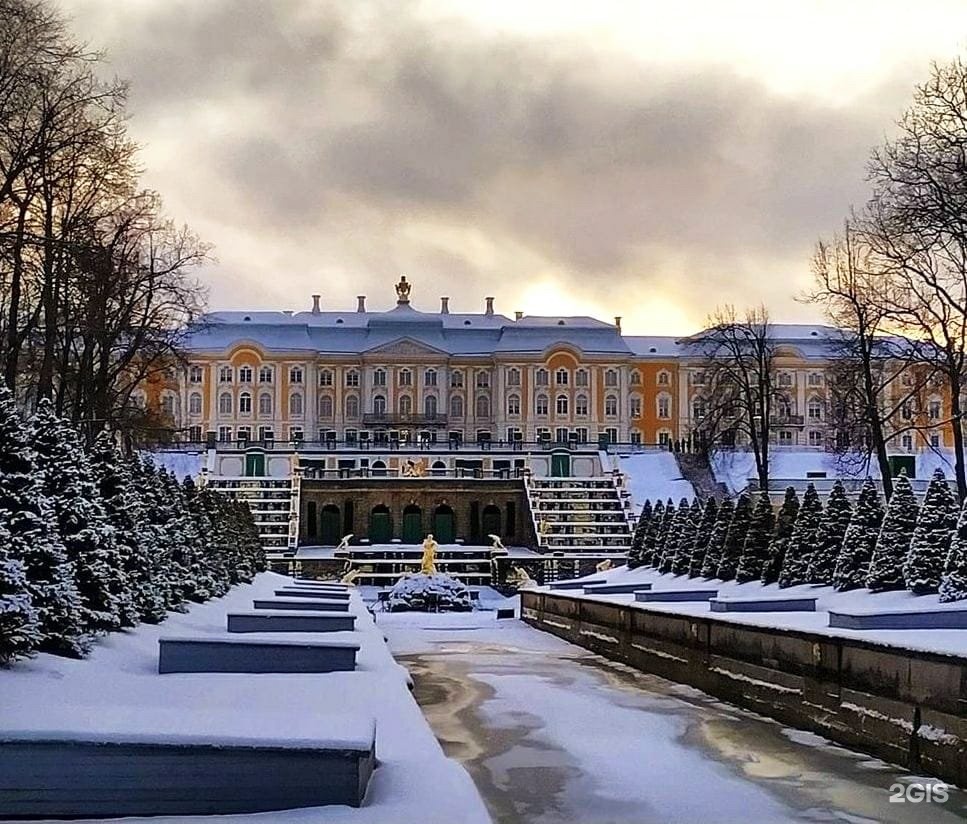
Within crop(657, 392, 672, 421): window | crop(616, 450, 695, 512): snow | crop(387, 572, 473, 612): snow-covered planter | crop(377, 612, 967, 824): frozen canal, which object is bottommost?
crop(387, 572, 473, 612): snow-covered planter

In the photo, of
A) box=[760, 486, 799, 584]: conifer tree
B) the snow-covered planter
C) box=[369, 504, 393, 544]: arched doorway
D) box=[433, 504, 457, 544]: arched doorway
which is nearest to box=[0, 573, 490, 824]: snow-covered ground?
box=[760, 486, 799, 584]: conifer tree

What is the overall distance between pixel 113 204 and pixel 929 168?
13.9 metres

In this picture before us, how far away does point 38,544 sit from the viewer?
34.5 ft

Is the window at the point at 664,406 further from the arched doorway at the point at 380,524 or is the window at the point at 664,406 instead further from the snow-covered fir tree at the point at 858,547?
the snow-covered fir tree at the point at 858,547

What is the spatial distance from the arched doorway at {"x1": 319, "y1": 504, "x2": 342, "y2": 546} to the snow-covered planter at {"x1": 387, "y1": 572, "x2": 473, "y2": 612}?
84.5 ft

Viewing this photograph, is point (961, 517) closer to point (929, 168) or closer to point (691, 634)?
point (691, 634)

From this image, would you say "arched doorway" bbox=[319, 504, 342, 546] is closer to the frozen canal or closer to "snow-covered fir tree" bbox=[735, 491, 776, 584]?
"snow-covered fir tree" bbox=[735, 491, 776, 584]

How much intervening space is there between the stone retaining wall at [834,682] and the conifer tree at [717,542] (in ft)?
30.0

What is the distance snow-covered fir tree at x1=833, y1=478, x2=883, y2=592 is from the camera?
2048 cm

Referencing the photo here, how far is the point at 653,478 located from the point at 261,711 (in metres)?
58.5

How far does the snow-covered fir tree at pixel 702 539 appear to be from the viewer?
30.4 metres

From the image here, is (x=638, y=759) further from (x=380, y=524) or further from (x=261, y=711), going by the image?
(x=380, y=524)

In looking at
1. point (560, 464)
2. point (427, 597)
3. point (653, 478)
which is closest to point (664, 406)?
point (560, 464)

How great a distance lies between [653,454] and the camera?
71438 millimetres
